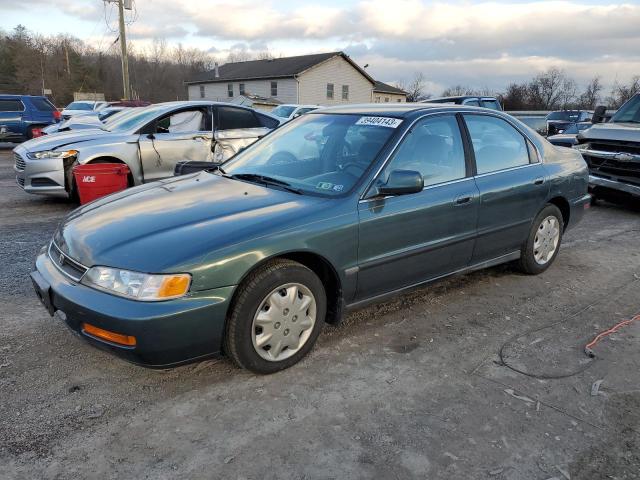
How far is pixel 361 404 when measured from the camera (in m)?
2.79

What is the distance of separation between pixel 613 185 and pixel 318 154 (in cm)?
597

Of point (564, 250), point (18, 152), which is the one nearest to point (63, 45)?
point (18, 152)

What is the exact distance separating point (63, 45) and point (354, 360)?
7881cm

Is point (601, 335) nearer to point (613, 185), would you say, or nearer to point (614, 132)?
point (613, 185)

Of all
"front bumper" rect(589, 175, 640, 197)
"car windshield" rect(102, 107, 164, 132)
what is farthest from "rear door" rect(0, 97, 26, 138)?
"front bumper" rect(589, 175, 640, 197)

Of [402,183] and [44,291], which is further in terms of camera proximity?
[402,183]

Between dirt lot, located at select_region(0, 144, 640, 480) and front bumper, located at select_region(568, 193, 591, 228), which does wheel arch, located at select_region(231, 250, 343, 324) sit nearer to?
dirt lot, located at select_region(0, 144, 640, 480)

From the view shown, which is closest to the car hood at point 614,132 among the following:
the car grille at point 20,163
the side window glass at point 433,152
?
the side window glass at point 433,152

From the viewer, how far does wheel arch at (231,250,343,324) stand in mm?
3076

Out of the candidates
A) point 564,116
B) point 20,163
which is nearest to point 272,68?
point 564,116

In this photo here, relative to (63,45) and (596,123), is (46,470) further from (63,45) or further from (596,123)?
(63,45)

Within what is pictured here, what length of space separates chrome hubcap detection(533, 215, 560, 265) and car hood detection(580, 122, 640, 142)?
3608 millimetres

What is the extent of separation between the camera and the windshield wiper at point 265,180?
344 cm

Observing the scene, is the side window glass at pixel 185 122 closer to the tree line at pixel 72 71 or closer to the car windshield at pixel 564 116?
the car windshield at pixel 564 116
